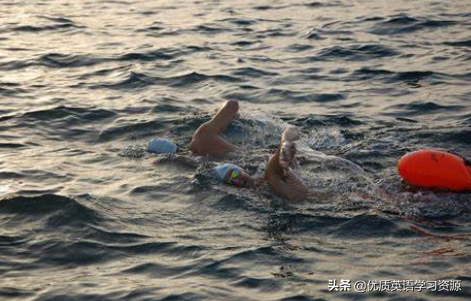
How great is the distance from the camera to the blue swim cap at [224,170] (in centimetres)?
802

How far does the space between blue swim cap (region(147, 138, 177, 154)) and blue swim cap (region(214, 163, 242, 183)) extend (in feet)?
3.15

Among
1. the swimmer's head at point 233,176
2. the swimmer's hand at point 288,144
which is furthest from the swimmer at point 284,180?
the swimmer's head at point 233,176

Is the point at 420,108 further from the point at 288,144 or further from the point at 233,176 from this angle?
the point at 288,144

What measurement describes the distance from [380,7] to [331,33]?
7.55ft

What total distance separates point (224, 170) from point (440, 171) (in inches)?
83.9

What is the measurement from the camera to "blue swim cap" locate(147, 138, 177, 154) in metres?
8.92

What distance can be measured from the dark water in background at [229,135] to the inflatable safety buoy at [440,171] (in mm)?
121

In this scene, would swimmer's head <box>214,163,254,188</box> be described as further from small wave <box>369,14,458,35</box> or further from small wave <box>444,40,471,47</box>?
small wave <box>369,14,458,35</box>

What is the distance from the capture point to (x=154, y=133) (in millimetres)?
9875

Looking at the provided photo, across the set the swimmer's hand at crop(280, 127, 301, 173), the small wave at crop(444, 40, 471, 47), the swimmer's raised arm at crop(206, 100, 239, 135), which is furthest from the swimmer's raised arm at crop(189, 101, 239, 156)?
the small wave at crop(444, 40, 471, 47)

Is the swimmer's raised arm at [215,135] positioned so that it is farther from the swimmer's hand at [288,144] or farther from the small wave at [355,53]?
the small wave at [355,53]

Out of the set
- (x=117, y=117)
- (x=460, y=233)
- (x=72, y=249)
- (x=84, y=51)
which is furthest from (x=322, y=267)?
(x=84, y=51)

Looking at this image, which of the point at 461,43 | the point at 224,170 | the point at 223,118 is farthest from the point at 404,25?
the point at 224,170

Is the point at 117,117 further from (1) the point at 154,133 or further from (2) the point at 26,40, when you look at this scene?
(2) the point at 26,40
